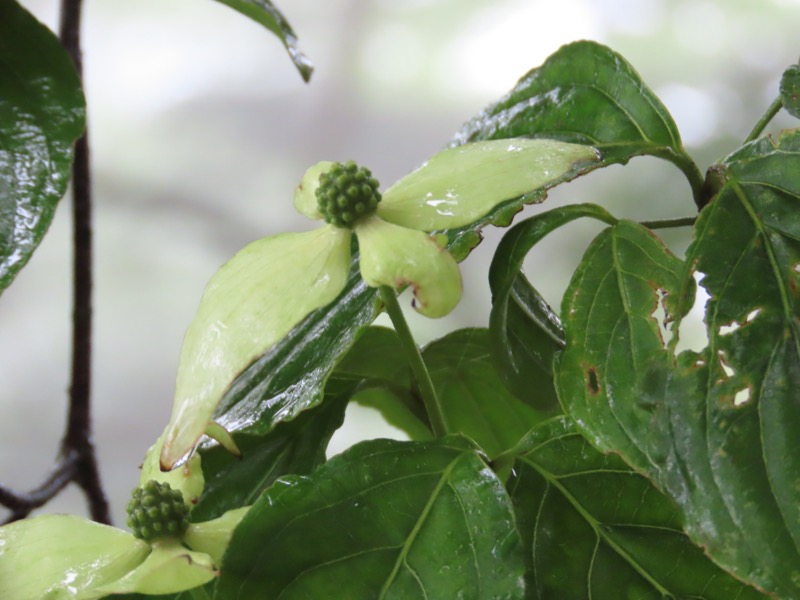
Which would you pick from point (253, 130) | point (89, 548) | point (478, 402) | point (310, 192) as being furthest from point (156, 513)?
point (253, 130)

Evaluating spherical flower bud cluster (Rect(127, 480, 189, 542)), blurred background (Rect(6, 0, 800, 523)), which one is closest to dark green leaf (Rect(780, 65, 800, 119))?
spherical flower bud cluster (Rect(127, 480, 189, 542))

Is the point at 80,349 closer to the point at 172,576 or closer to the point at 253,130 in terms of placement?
the point at 172,576

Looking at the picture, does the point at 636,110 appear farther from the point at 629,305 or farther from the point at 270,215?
the point at 270,215

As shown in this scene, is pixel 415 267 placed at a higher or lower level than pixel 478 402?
higher

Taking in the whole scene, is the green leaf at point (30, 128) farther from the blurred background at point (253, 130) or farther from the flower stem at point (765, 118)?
the blurred background at point (253, 130)

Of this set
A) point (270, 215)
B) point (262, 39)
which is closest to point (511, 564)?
point (270, 215)

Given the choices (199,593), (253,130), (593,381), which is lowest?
(199,593)

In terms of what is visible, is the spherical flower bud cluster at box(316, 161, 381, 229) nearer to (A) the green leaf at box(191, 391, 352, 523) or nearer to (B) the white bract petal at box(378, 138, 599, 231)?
(B) the white bract petal at box(378, 138, 599, 231)

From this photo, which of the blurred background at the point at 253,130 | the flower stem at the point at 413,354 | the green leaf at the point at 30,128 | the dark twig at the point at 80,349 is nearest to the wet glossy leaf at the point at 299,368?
the flower stem at the point at 413,354
